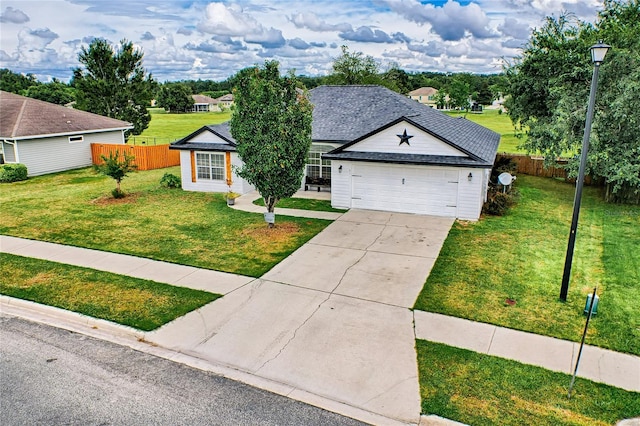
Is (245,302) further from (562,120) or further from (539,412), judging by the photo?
(562,120)

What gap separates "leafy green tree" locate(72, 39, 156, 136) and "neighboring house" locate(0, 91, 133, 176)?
4540mm

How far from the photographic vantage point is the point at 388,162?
16656mm

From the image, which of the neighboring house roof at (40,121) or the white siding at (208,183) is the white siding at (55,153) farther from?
the white siding at (208,183)

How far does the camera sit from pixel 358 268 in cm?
1184

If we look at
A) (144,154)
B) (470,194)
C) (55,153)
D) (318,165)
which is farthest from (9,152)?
(470,194)

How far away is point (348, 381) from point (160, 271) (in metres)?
6.40

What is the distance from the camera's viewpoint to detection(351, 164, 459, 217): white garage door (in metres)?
16.5

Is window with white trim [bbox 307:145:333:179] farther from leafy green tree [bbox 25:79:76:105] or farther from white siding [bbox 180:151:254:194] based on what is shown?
leafy green tree [bbox 25:79:76:105]

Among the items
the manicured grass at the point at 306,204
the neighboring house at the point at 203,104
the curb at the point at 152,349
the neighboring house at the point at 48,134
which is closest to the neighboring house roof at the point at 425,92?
the neighboring house at the point at 203,104

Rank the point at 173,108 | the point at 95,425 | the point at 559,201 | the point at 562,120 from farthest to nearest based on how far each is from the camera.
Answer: the point at 173,108
the point at 559,201
the point at 562,120
the point at 95,425

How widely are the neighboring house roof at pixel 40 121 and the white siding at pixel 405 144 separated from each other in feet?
63.3

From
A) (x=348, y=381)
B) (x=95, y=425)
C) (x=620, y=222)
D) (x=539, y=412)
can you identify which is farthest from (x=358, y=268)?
(x=620, y=222)

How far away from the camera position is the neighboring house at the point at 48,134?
25.3 m

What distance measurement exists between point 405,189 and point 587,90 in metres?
8.87
